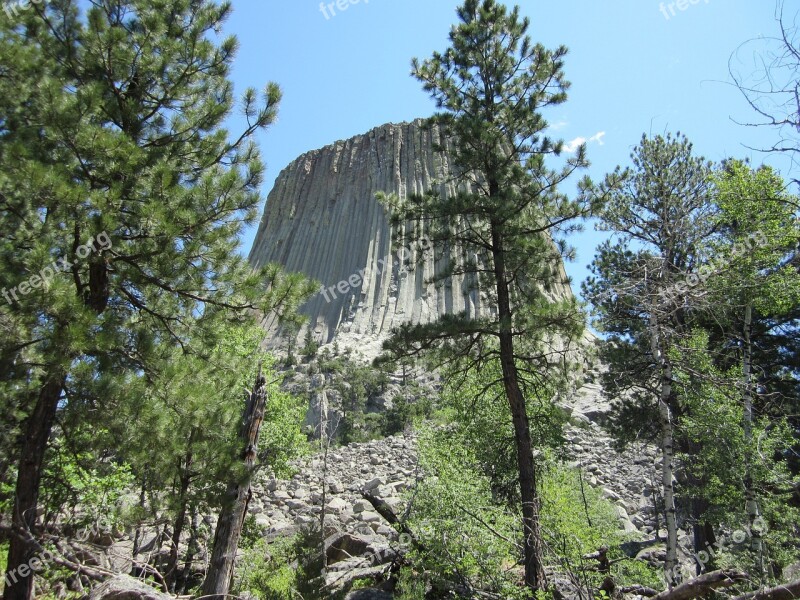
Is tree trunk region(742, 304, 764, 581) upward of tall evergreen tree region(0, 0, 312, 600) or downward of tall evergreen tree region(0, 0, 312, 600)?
downward

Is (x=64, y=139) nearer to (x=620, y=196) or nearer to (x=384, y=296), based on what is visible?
(x=620, y=196)

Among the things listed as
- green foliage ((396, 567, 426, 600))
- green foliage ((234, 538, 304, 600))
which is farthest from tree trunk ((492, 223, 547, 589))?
green foliage ((234, 538, 304, 600))

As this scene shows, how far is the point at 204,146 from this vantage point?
6.01 metres

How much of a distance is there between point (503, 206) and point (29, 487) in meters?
6.15

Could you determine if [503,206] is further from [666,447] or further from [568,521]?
[568,521]

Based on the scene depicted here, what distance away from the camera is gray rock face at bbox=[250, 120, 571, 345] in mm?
51844

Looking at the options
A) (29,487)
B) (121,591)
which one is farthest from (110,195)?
(121,591)

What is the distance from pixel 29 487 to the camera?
4641mm

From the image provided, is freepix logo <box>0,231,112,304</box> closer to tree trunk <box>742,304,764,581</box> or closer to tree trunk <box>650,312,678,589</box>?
tree trunk <box>650,312,678,589</box>

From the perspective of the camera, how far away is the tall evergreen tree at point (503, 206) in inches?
301

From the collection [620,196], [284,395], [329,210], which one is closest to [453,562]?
[620,196]

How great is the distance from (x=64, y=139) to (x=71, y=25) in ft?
5.37

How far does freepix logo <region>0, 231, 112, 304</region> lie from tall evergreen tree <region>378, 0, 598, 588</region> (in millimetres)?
4331

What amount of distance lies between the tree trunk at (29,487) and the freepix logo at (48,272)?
0.67 metres
